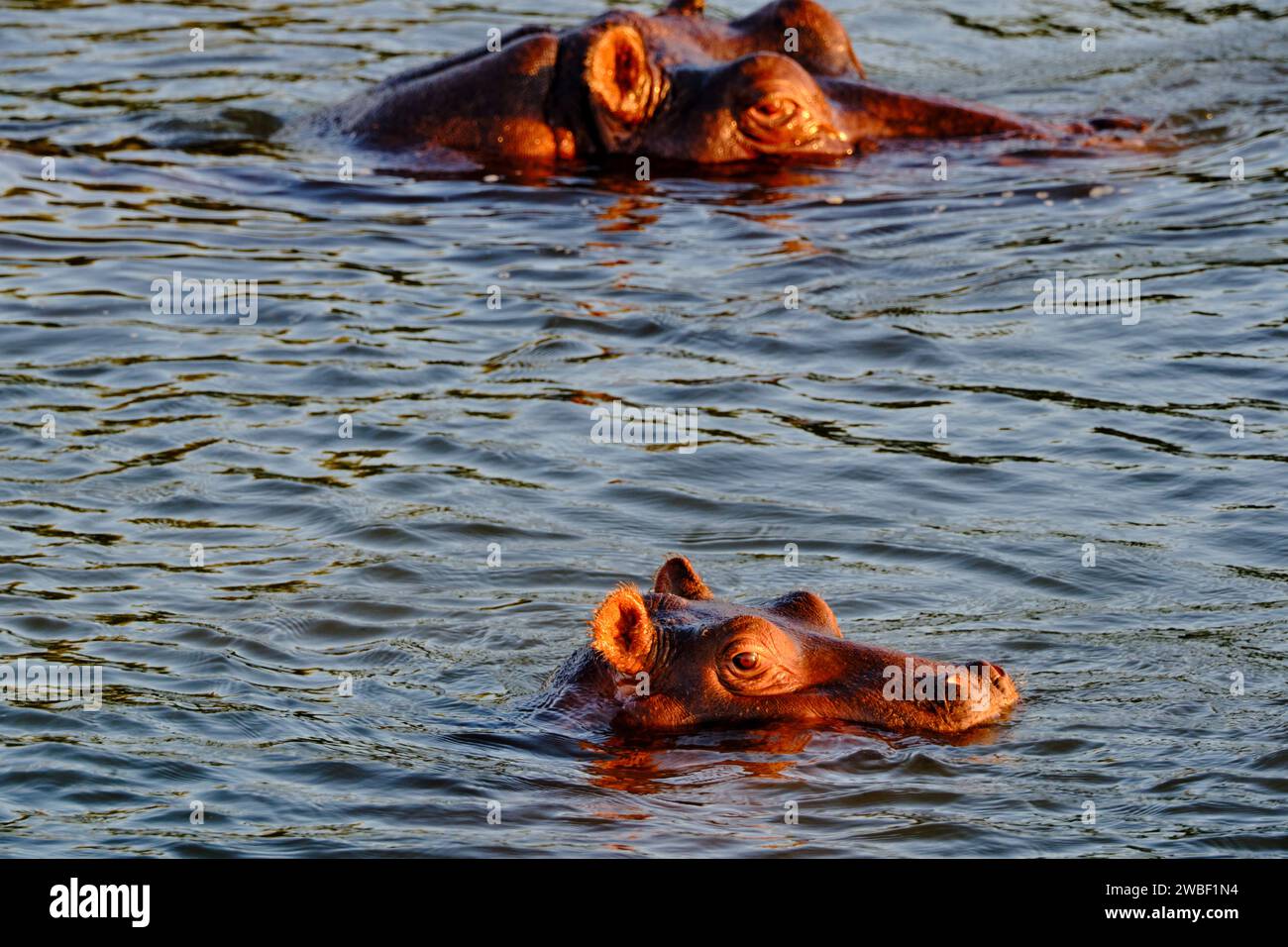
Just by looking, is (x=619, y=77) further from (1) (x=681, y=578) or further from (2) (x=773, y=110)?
(1) (x=681, y=578)

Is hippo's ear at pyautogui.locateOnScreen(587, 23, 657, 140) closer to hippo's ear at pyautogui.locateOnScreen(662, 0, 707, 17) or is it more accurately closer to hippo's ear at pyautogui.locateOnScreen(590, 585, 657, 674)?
hippo's ear at pyautogui.locateOnScreen(662, 0, 707, 17)

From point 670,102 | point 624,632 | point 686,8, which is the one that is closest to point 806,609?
point 624,632

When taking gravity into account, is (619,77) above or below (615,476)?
above

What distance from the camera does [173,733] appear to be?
27.6 feet

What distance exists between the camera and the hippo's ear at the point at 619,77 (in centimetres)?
1616

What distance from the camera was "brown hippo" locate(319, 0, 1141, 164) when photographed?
16.2 metres

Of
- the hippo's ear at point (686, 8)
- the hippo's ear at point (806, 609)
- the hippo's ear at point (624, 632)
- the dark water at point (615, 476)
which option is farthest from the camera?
the hippo's ear at point (686, 8)

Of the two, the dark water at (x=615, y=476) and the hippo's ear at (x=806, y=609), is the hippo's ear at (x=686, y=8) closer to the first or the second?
the dark water at (x=615, y=476)

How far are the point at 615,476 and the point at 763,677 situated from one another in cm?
329

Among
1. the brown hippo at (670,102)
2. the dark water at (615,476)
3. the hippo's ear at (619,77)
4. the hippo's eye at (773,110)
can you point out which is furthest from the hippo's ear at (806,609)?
the hippo's ear at (619,77)

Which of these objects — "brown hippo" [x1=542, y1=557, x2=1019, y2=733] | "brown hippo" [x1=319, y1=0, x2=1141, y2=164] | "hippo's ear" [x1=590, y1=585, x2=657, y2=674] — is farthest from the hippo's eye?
"hippo's ear" [x1=590, y1=585, x2=657, y2=674]

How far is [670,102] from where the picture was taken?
646 inches

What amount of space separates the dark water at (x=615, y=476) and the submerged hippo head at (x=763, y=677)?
12 cm
